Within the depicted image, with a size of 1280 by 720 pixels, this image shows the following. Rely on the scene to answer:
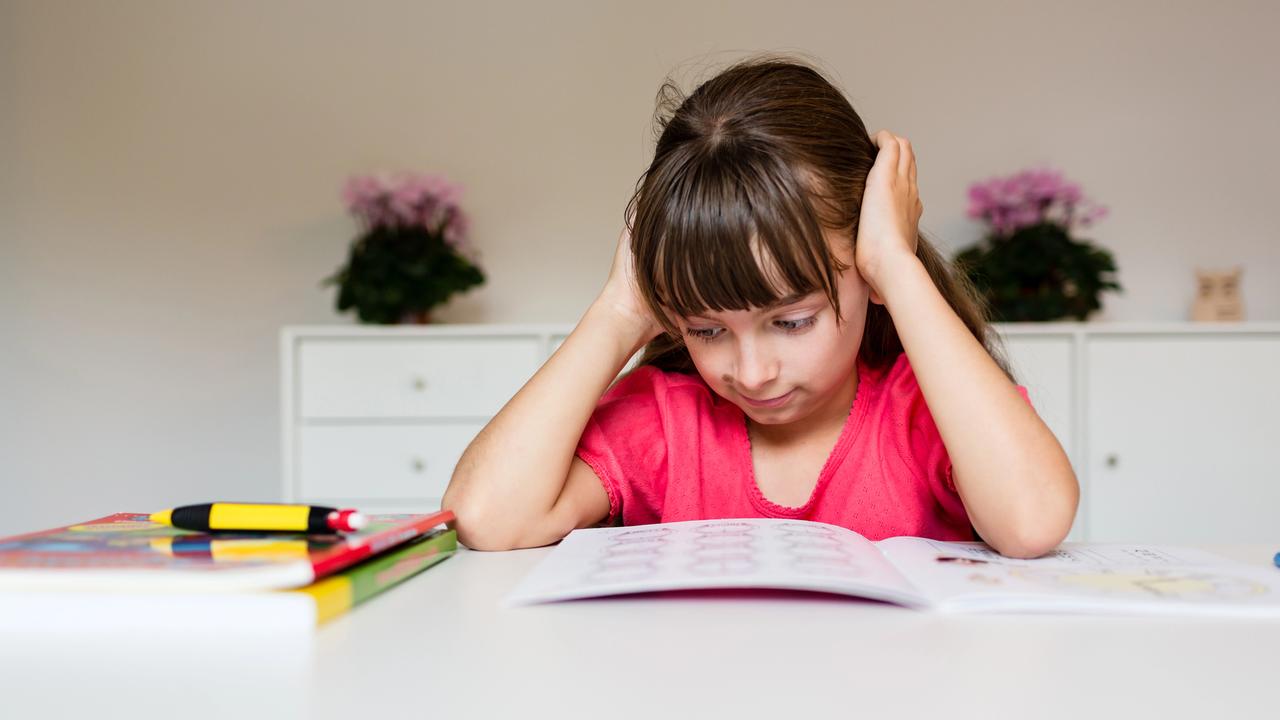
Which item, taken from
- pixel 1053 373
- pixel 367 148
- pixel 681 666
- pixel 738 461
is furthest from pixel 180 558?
pixel 367 148

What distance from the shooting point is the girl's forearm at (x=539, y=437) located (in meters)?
0.79

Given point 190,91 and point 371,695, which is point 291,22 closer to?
point 190,91

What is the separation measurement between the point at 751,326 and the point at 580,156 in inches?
70.5

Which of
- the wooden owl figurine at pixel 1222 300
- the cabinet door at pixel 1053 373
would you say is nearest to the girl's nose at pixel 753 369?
the cabinet door at pixel 1053 373

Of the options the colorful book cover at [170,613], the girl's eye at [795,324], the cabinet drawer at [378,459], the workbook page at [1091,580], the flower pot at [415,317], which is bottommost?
the cabinet drawer at [378,459]

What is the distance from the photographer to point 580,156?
2.49 metres

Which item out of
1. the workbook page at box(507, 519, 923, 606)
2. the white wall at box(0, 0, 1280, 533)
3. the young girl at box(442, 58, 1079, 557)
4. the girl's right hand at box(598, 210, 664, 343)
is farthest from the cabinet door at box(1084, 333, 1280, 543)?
the workbook page at box(507, 519, 923, 606)

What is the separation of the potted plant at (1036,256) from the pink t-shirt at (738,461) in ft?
4.04

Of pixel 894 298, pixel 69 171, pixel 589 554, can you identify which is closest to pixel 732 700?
pixel 589 554

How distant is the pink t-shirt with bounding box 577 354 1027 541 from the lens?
36.2 inches

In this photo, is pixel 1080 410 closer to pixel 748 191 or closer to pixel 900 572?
pixel 748 191

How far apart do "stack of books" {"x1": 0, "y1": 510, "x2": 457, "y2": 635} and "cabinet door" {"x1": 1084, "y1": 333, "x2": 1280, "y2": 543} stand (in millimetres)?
1894

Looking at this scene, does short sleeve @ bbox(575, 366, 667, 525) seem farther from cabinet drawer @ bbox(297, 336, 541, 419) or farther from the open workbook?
cabinet drawer @ bbox(297, 336, 541, 419)

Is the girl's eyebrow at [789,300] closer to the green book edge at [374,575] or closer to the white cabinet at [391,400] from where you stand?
the green book edge at [374,575]
